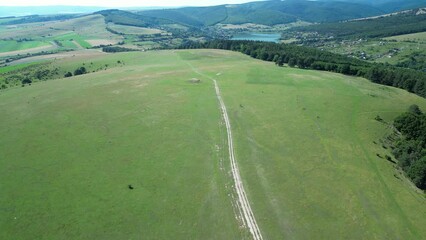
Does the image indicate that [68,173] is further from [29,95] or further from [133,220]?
[29,95]

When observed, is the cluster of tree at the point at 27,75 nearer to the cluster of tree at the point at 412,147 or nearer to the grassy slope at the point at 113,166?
the grassy slope at the point at 113,166

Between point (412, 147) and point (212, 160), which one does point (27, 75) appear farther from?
point (412, 147)

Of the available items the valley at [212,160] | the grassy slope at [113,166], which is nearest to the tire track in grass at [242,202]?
the valley at [212,160]

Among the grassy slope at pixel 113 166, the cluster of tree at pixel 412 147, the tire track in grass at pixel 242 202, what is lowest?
the grassy slope at pixel 113 166

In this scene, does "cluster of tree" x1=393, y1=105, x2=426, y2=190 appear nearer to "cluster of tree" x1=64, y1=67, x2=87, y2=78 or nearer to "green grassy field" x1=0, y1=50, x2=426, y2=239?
"green grassy field" x1=0, y1=50, x2=426, y2=239

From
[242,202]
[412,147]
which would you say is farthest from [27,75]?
[412,147]

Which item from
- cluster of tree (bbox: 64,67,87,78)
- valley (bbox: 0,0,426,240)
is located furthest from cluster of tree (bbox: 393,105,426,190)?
cluster of tree (bbox: 64,67,87,78)
